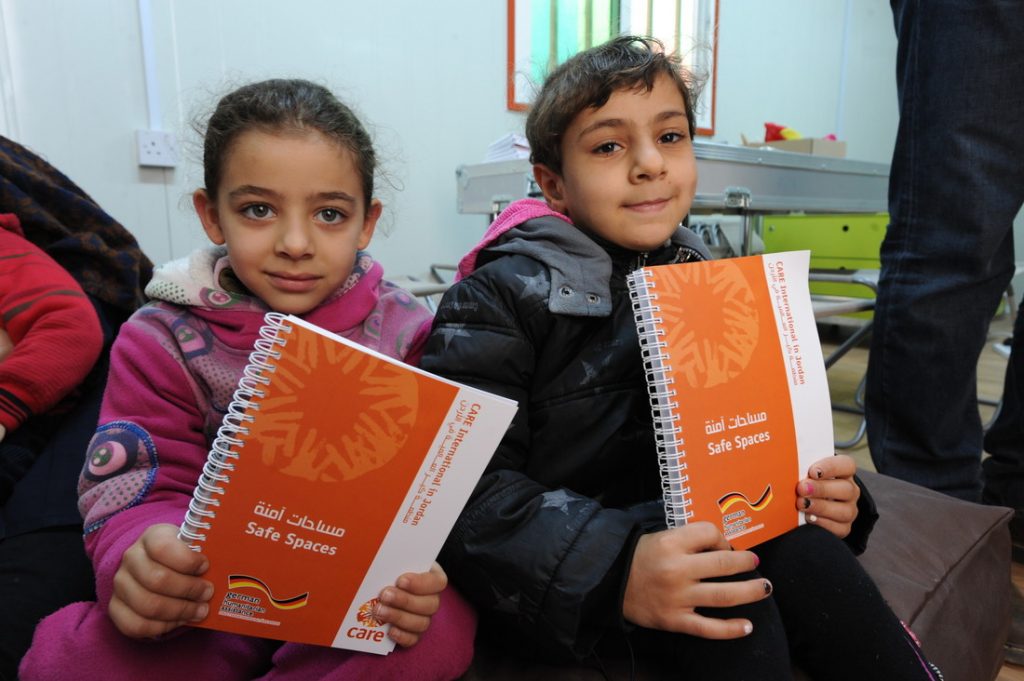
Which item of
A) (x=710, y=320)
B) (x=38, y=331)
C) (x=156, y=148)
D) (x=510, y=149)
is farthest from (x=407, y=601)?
(x=156, y=148)

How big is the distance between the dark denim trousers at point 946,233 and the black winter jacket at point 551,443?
1.74 ft

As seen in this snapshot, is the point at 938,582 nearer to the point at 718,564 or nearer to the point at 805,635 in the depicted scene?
the point at 805,635

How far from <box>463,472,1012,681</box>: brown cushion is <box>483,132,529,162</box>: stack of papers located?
1339mm

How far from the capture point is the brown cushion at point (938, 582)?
Answer: 0.65 metres

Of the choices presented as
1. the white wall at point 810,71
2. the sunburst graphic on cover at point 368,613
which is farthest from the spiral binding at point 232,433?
the white wall at point 810,71

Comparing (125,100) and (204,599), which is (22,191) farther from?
(125,100)

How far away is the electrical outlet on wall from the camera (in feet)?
6.59

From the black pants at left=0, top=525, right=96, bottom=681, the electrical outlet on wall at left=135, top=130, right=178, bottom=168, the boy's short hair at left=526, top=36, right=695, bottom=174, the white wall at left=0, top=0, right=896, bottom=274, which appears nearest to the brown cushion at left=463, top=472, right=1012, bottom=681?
the black pants at left=0, top=525, right=96, bottom=681

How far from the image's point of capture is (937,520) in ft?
2.97

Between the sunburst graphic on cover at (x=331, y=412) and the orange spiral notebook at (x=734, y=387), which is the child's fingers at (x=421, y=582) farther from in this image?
the orange spiral notebook at (x=734, y=387)

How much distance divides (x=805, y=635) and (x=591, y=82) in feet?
2.04

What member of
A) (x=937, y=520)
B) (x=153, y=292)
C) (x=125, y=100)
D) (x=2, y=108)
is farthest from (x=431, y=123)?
(x=937, y=520)

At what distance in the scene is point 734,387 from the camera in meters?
0.59

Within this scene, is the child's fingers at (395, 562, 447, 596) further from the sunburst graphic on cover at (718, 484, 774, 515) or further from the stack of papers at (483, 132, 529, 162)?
the stack of papers at (483, 132, 529, 162)
